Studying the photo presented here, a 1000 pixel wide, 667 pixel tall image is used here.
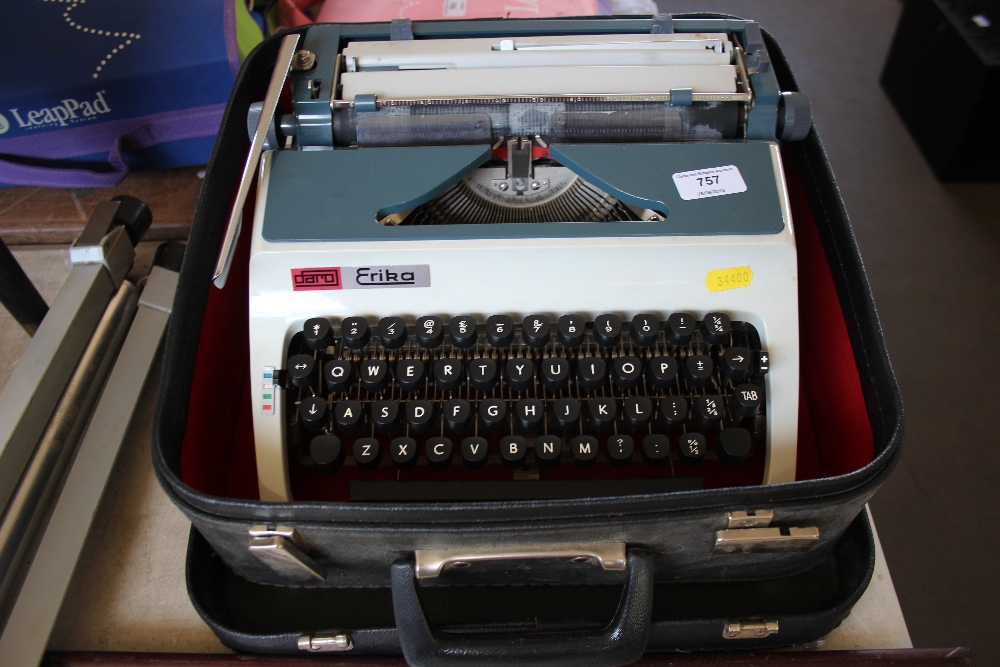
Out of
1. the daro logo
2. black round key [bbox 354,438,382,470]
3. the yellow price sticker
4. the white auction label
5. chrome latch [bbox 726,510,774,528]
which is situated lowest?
black round key [bbox 354,438,382,470]

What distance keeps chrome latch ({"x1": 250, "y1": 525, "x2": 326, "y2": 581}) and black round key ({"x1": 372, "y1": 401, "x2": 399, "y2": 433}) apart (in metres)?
0.16

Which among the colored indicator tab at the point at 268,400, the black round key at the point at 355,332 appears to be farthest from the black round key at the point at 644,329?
the colored indicator tab at the point at 268,400

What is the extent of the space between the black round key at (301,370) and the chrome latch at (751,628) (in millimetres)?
572

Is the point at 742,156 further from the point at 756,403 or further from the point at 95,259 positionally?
the point at 95,259

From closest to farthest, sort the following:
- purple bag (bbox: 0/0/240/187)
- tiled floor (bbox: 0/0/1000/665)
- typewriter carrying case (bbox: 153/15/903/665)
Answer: typewriter carrying case (bbox: 153/15/903/665) < purple bag (bbox: 0/0/240/187) < tiled floor (bbox: 0/0/1000/665)

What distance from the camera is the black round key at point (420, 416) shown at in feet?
2.91

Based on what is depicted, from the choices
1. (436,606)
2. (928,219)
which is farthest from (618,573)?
(928,219)

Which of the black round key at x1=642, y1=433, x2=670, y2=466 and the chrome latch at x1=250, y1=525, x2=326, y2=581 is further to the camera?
the black round key at x1=642, y1=433, x2=670, y2=466

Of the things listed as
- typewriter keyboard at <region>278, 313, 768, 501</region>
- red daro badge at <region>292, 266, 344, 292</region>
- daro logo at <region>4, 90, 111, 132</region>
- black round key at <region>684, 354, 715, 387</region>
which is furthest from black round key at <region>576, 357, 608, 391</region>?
daro logo at <region>4, 90, 111, 132</region>

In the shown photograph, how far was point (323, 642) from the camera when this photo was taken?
0.86 meters

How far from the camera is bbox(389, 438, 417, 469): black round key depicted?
884 millimetres

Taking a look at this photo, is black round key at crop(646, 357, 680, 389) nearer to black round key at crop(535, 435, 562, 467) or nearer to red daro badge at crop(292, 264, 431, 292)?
black round key at crop(535, 435, 562, 467)

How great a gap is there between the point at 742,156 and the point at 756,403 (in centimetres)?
34

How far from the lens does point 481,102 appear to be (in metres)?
1.01
